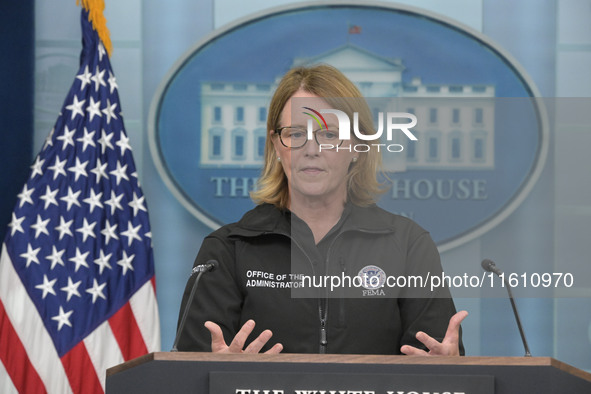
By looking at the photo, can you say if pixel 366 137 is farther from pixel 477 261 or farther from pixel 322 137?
pixel 477 261

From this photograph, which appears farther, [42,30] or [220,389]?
[42,30]

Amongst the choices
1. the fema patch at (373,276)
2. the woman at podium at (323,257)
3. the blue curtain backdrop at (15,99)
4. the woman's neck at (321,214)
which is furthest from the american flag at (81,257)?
the fema patch at (373,276)

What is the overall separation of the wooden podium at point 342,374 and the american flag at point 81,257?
1766 millimetres

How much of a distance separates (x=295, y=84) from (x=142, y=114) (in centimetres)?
171

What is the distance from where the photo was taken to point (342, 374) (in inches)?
54.4

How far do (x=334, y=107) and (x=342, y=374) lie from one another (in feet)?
2.37

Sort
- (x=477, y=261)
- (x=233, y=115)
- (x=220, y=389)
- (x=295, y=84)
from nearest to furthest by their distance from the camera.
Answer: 1. (x=220, y=389)
2. (x=477, y=261)
3. (x=295, y=84)
4. (x=233, y=115)

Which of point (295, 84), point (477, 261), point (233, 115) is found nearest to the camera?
point (477, 261)

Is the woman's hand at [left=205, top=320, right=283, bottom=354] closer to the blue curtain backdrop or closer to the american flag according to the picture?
the american flag

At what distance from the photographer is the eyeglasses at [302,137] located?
70.1 inches

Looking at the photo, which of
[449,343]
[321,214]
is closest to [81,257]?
[321,214]

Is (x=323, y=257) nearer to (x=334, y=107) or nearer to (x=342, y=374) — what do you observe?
(x=334, y=107)

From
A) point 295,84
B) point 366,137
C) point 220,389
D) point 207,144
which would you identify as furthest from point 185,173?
point 220,389

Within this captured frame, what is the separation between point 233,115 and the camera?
3.44m
